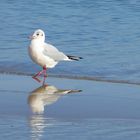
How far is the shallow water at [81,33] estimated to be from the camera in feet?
38.8

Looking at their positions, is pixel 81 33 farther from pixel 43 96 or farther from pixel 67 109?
pixel 67 109

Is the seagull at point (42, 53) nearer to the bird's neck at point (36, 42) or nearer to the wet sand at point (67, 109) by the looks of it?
the bird's neck at point (36, 42)

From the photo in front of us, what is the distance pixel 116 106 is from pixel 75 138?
184 centimetres

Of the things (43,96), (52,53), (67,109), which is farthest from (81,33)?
(67,109)

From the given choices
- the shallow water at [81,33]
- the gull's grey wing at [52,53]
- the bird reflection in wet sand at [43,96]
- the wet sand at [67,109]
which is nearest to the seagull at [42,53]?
the gull's grey wing at [52,53]

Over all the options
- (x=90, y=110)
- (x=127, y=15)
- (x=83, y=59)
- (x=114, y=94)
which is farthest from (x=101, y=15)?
(x=90, y=110)

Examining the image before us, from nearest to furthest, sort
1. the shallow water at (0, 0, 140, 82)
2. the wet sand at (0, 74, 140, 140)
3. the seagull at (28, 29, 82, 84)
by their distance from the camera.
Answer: the wet sand at (0, 74, 140, 140) → the seagull at (28, 29, 82, 84) → the shallow water at (0, 0, 140, 82)

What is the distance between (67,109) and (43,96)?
34.5 inches

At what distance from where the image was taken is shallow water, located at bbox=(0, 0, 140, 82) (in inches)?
466

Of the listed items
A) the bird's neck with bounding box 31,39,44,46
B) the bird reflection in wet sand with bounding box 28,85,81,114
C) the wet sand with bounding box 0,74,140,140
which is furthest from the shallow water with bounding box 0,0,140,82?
the bird reflection in wet sand with bounding box 28,85,81,114

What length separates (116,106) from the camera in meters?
8.62

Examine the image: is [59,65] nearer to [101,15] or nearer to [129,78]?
[129,78]

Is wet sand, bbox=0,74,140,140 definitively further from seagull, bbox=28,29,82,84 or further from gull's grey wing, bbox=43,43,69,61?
gull's grey wing, bbox=43,43,69,61

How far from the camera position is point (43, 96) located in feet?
30.1
